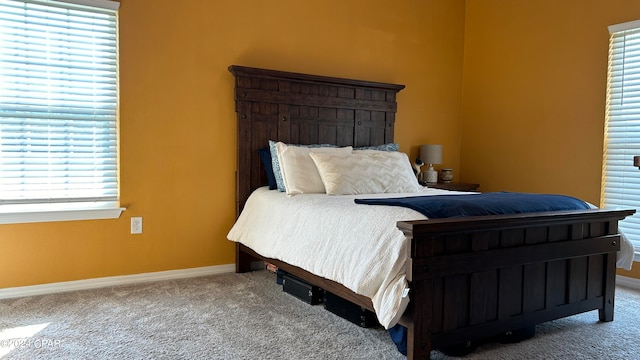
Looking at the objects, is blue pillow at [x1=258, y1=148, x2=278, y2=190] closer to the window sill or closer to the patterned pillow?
the patterned pillow

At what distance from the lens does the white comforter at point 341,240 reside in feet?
7.02

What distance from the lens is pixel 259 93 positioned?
3.84 meters

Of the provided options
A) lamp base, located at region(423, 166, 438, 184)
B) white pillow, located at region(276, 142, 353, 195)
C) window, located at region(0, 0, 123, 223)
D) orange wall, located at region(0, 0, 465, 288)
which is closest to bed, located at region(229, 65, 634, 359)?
white pillow, located at region(276, 142, 353, 195)

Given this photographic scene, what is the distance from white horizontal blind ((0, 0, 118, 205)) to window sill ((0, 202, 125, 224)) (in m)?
0.05

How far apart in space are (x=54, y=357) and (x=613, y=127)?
3975 millimetres

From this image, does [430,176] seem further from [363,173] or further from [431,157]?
[363,173]

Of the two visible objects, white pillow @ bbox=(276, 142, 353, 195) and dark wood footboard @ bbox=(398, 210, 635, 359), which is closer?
dark wood footboard @ bbox=(398, 210, 635, 359)

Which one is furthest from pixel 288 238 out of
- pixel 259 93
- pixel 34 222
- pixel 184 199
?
pixel 34 222

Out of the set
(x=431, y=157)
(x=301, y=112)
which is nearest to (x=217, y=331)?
(x=301, y=112)

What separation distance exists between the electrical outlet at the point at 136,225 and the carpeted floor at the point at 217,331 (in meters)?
0.46

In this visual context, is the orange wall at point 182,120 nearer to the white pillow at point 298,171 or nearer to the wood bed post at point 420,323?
the white pillow at point 298,171

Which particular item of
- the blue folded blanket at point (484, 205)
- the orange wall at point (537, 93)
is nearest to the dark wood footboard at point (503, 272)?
the blue folded blanket at point (484, 205)

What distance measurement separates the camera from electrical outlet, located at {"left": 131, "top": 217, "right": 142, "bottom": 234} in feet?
11.5

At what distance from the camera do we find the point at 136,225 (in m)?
3.52
